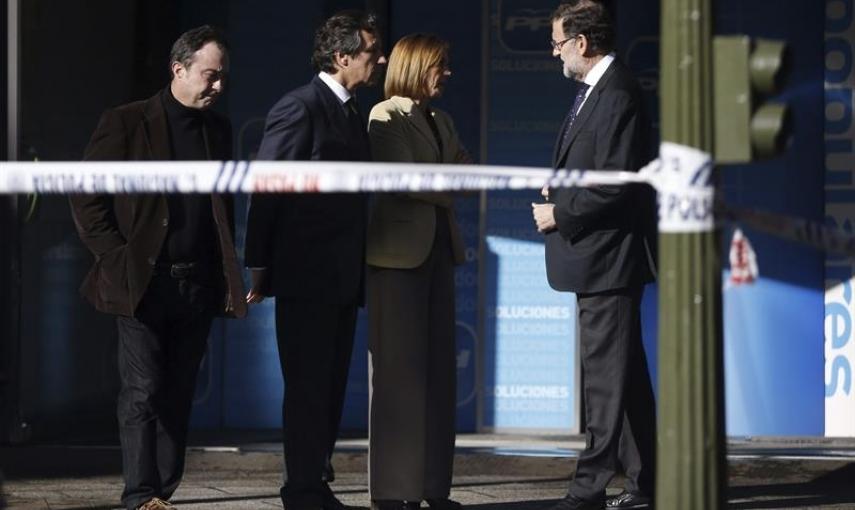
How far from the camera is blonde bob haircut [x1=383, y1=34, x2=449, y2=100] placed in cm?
780

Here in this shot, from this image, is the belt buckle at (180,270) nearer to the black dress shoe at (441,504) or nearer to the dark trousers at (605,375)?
the black dress shoe at (441,504)

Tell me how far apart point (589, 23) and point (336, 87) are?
1081 millimetres

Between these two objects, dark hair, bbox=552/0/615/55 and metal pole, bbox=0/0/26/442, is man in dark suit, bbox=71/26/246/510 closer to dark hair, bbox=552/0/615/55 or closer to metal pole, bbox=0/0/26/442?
dark hair, bbox=552/0/615/55

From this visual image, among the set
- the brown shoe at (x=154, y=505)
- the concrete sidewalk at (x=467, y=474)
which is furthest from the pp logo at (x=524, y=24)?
the brown shoe at (x=154, y=505)

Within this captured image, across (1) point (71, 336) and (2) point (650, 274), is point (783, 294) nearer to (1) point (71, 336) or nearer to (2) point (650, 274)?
(2) point (650, 274)

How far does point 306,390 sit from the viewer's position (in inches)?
296

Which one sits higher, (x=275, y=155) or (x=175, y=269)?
(x=275, y=155)

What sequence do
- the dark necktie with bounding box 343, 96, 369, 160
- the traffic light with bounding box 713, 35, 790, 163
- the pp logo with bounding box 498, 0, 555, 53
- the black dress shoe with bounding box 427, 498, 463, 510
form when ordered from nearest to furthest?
the traffic light with bounding box 713, 35, 790, 163
the dark necktie with bounding box 343, 96, 369, 160
the black dress shoe with bounding box 427, 498, 463, 510
the pp logo with bounding box 498, 0, 555, 53

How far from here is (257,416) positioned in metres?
10.5

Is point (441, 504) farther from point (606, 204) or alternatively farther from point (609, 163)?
point (609, 163)

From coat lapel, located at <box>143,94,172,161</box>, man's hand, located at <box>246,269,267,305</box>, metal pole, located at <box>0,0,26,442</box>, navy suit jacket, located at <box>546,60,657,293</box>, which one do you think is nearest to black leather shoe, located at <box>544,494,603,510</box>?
navy suit jacket, located at <box>546,60,657,293</box>

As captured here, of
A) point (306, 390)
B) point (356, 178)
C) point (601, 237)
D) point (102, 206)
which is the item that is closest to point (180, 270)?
point (102, 206)

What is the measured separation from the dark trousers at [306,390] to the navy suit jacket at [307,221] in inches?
3.4

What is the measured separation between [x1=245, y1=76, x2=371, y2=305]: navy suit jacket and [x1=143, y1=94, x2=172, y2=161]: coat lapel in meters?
0.37
